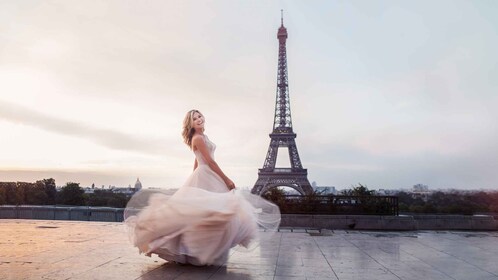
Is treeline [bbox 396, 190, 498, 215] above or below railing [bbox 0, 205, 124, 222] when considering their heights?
above

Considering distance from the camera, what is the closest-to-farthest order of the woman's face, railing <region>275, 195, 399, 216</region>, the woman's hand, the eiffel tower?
the woman's hand → the woman's face → railing <region>275, 195, 399, 216</region> → the eiffel tower

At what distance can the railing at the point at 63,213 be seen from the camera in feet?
58.7

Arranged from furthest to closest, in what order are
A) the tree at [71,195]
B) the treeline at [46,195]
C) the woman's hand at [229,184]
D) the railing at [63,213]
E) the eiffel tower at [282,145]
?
the eiffel tower at [282,145], the tree at [71,195], the treeline at [46,195], the railing at [63,213], the woman's hand at [229,184]

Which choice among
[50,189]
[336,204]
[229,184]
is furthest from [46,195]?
[229,184]

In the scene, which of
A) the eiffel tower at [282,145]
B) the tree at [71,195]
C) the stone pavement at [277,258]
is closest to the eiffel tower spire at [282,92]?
the eiffel tower at [282,145]

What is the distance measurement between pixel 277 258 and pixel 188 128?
308 centimetres

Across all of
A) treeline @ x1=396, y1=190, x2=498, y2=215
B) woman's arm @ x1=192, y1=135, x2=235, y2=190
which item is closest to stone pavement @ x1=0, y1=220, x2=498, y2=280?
woman's arm @ x1=192, y1=135, x2=235, y2=190

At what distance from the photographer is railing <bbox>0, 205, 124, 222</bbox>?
1791cm

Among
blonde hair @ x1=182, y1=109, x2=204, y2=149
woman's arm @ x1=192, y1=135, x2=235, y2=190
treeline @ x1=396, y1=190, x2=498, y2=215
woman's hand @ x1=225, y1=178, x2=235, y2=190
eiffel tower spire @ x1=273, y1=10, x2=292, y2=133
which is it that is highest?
eiffel tower spire @ x1=273, y1=10, x2=292, y2=133

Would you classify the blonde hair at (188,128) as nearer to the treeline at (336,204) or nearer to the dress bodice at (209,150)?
A: the dress bodice at (209,150)

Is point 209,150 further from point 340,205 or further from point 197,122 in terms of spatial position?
point 340,205

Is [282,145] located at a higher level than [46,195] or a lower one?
higher

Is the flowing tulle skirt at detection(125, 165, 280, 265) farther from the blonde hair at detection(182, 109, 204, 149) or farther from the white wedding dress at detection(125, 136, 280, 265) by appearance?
the blonde hair at detection(182, 109, 204, 149)

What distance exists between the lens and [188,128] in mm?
7582
